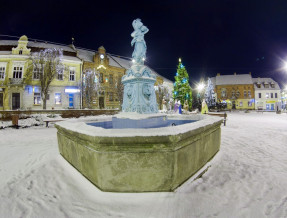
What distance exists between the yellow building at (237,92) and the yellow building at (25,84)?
43.5m

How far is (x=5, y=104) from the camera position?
2406cm

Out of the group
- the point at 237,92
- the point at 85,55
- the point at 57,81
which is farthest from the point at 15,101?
the point at 237,92

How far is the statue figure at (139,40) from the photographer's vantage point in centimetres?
673

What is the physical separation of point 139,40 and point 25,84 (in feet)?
80.8

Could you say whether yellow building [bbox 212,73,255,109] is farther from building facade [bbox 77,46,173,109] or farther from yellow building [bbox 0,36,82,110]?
yellow building [bbox 0,36,82,110]

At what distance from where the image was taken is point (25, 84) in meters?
24.2

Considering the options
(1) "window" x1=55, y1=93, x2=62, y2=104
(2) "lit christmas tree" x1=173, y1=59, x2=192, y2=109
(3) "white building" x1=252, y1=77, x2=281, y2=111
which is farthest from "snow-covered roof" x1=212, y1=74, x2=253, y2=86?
(1) "window" x1=55, y1=93, x2=62, y2=104

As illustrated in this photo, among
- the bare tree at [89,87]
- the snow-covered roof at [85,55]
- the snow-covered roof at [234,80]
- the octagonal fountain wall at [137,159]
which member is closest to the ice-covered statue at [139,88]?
the octagonal fountain wall at [137,159]

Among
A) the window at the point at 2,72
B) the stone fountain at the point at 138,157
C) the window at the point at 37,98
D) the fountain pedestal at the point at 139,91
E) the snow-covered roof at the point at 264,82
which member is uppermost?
the snow-covered roof at the point at 264,82

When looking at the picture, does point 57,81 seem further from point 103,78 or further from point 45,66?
point 103,78

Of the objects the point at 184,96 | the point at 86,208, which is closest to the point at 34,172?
the point at 86,208

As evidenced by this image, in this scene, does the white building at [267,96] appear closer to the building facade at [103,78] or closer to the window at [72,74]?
the building facade at [103,78]

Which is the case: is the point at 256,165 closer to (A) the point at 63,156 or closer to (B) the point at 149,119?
(B) the point at 149,119

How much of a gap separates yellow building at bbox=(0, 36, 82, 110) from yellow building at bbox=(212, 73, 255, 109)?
43522 mm
